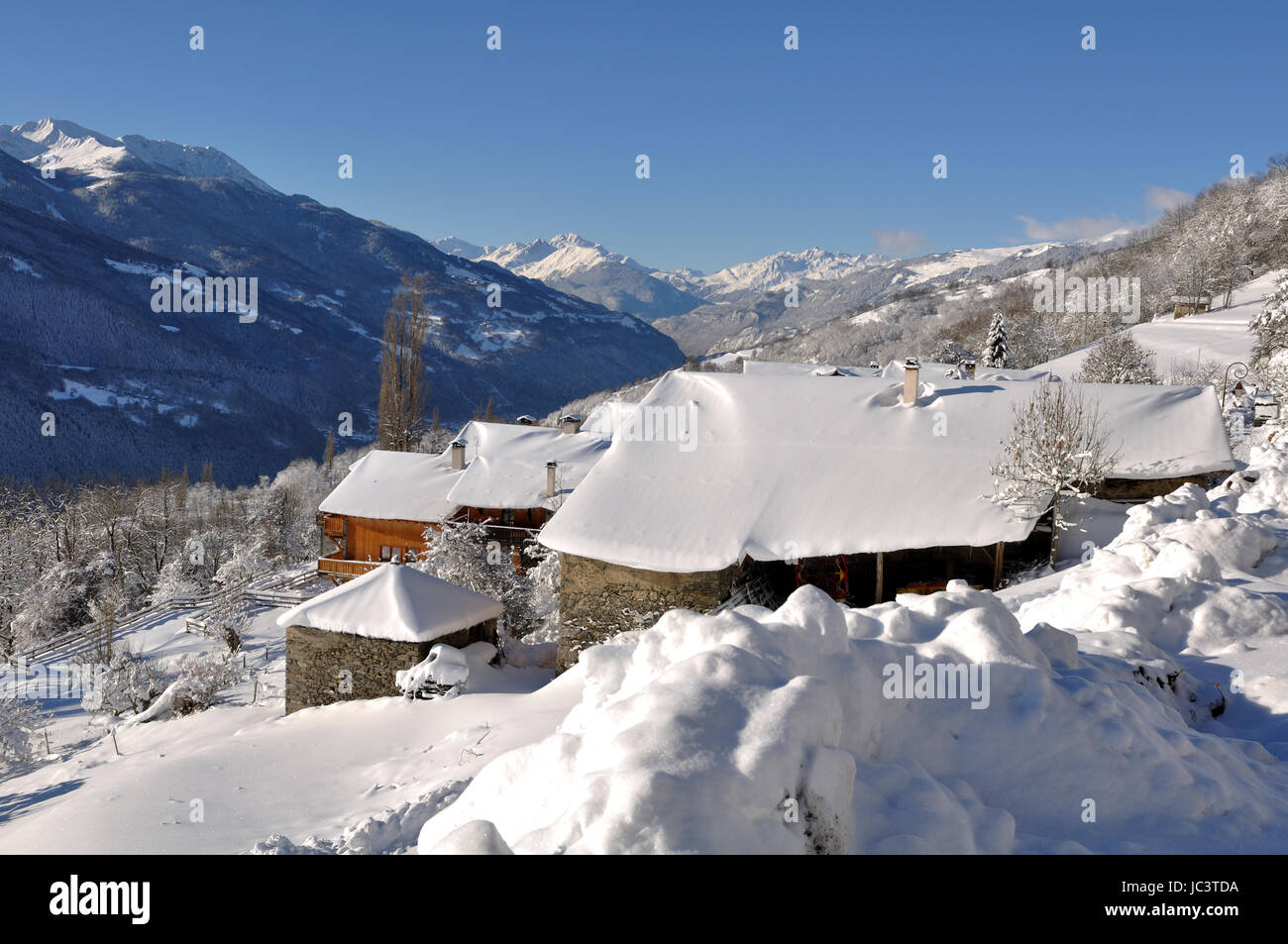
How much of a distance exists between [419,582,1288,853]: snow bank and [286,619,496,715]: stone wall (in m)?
12.5

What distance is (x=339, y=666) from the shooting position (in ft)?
54.7

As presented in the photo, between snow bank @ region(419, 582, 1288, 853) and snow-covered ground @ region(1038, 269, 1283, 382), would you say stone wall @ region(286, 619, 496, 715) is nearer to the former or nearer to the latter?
snow bank @ region(419, 582, 1288, 853)

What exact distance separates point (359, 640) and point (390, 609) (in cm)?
100

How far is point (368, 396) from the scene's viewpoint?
186375 millimetres

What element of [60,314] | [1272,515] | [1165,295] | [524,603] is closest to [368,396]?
[60,314]

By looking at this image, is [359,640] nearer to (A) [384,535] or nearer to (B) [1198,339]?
(A) [384,535]

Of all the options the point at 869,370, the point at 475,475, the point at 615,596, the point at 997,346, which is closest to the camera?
the point at 615,596

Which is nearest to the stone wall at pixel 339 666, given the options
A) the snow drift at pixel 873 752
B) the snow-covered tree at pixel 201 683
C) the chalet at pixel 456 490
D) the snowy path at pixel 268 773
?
the snowy path at pixel 268 773

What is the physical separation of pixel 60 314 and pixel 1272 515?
648 feet

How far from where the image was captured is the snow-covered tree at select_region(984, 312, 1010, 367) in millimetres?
61281

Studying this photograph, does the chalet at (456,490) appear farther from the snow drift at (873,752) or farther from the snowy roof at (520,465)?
the snow drift at (873,752)

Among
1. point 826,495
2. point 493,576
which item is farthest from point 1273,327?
point 493,576

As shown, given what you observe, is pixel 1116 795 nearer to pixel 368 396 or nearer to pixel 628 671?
pixel 628 671

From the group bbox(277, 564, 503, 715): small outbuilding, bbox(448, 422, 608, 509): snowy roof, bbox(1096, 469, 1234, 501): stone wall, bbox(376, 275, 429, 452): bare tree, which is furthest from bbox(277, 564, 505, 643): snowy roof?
bbox(376, 275, 429, 452): bare tree
